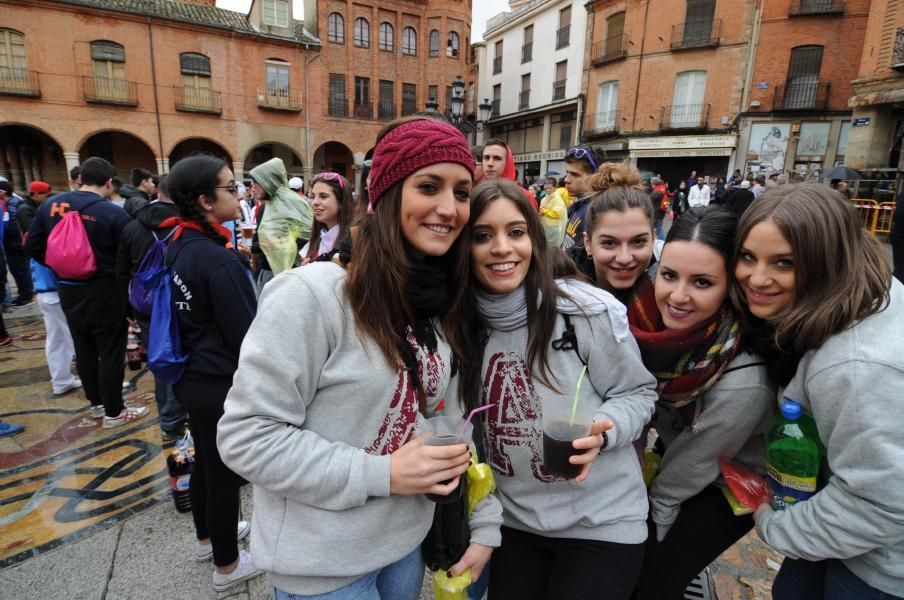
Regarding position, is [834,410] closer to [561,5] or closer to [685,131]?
[685,131]

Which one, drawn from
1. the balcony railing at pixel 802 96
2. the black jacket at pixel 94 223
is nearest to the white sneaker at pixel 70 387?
the black jacket at pixel 94 223

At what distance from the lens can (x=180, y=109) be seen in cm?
2048

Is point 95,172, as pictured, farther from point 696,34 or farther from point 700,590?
point 696,34

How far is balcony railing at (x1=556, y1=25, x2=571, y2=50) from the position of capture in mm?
24969

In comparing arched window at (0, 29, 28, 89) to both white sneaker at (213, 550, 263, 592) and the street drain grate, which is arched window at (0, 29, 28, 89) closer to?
white sneaker at (213, 550, 263, 592)

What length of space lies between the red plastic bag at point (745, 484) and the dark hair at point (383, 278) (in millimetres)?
1320

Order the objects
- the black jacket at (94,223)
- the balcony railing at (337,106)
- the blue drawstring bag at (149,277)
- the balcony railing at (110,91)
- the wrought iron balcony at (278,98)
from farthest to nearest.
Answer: the balcony railing at (337,106), the wrought iron balcony at (278,98), the balcony railing at (110,91), the black jacket at (94,223), the blue drawstring bag at (149,277)

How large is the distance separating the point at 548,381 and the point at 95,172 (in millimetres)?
4276

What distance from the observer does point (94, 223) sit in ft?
12.3

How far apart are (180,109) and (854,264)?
24.6 meters

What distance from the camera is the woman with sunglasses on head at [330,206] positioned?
3965 mm

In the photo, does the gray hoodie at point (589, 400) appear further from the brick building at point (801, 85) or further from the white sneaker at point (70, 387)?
the brick building at point (801, 85)

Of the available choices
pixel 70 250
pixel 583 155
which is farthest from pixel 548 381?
pixel 70 250

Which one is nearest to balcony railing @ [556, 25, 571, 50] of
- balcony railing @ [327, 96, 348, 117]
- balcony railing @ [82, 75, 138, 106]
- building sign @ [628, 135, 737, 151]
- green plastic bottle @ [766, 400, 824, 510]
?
building sign @ [628, 135, 737, 151]
